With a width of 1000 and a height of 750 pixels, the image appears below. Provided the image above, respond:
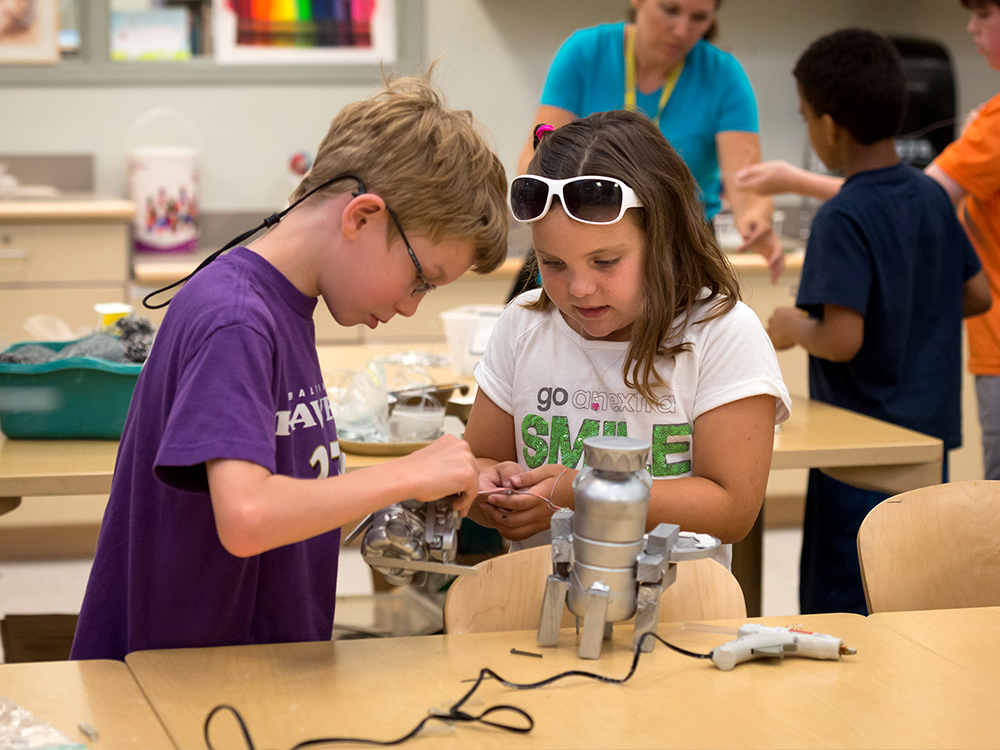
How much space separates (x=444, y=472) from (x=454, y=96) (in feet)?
10.6

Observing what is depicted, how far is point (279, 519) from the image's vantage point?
86cm

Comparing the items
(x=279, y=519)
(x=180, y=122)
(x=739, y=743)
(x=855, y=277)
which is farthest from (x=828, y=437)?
(x=180, y=122)

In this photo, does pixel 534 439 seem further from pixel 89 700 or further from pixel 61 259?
pixel 61 259

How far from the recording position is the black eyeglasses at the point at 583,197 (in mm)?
1197

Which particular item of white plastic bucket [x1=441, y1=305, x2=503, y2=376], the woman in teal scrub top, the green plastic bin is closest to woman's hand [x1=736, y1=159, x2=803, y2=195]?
the woman in teal scrub top

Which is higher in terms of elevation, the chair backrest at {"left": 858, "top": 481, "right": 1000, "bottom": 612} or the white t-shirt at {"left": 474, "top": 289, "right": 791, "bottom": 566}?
the white t-shirt at {"left": 474, "top": 289, "right": 791, "bottom": 566}

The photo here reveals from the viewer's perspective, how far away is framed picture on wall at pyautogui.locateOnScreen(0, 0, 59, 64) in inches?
146

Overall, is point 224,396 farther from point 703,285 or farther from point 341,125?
point 703,285

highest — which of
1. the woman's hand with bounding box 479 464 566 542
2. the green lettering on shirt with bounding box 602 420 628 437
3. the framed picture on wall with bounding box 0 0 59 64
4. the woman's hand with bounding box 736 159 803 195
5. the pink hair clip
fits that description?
the framed picture on wall with bounding box 0 0 59 64

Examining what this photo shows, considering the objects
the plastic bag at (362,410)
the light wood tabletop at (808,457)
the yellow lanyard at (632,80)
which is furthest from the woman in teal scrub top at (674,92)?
the plastic bag at (362,410)

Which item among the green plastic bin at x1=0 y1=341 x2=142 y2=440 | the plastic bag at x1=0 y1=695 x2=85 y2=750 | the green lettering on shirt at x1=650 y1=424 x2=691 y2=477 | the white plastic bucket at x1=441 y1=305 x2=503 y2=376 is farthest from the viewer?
the white plastic bucket at x1=441 y1=305 x2=503 y2=376

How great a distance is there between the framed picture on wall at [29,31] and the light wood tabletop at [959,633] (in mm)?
3622

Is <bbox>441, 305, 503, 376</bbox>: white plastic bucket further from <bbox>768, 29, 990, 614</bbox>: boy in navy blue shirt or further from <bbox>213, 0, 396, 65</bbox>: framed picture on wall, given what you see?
<bbox>213, 0, 396, 65</bbox>: framed picture on wall

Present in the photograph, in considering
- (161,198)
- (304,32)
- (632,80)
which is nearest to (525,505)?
(632,80)
